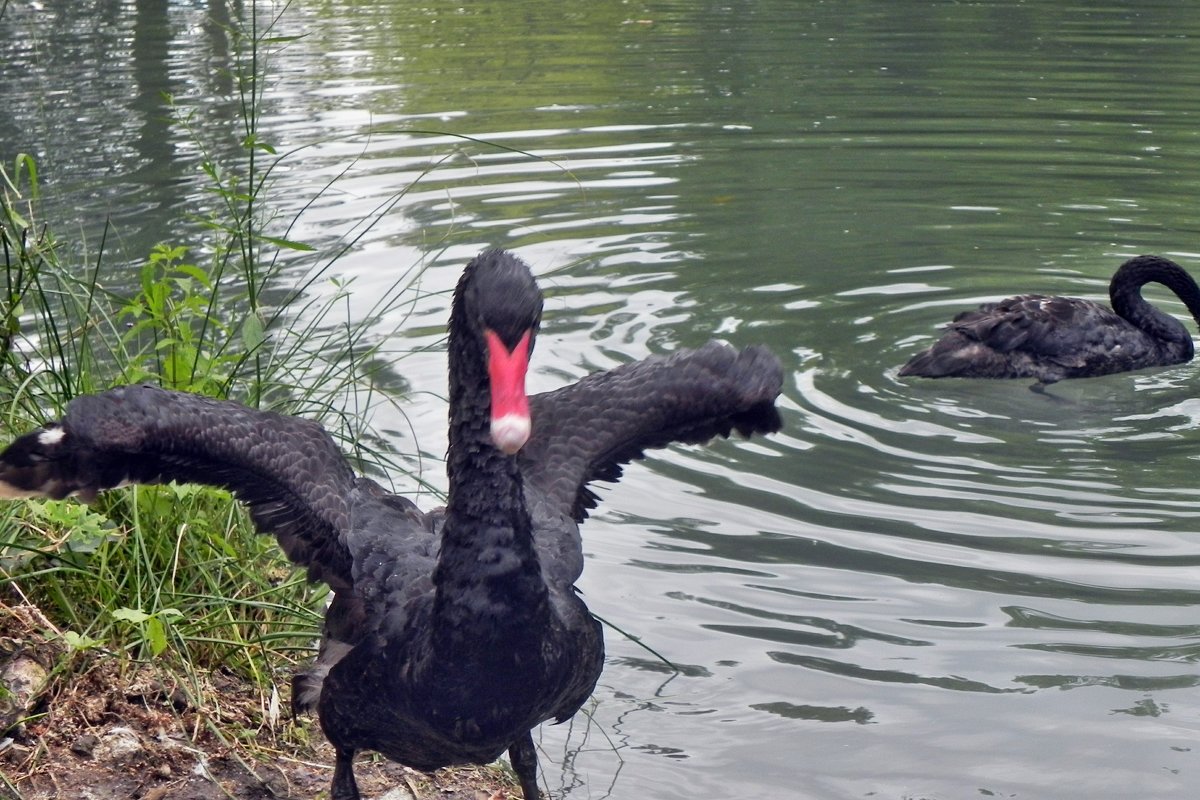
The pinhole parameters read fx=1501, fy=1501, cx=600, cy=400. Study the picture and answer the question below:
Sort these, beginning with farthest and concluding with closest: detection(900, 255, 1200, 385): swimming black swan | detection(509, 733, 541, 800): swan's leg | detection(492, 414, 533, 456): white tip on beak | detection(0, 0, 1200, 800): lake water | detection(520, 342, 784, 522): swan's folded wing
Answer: detection(900, 255, 1200, 385): swimming black swan → detection(0, 0, 1200, 800): lake water → detection(520, 342, 784, 522): swan's folded wing → detection(509, 733, 541, 800): swan's leg → detection(492, 414, 533, 456): white tip on beak

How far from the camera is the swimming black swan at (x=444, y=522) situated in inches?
127

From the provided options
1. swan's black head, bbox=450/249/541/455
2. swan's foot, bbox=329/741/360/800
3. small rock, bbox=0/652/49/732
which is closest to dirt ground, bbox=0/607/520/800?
small rock, bbox=0/652/49/732

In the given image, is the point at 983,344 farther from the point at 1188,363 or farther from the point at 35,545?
the point at 35,545

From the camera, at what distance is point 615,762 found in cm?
419

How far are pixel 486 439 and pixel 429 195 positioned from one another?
7.11 meters

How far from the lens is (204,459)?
3414 mm

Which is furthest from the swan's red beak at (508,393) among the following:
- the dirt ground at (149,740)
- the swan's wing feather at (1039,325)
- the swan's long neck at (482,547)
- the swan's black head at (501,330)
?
the swan's wing feather at (1039,325)

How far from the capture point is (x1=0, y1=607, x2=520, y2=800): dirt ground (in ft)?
12.0

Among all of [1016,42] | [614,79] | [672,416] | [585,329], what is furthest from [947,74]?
[672,416]

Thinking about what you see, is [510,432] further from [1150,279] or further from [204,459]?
[1150,279]

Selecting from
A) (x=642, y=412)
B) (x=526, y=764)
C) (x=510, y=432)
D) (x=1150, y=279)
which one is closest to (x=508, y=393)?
(x=510, y=432)

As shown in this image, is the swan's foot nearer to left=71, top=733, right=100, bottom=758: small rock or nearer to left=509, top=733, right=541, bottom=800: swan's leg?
left=509, top=733, right=541, bottom=800: swan's leg

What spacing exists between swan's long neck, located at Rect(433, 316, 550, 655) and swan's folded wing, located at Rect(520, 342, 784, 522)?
24.6 inches

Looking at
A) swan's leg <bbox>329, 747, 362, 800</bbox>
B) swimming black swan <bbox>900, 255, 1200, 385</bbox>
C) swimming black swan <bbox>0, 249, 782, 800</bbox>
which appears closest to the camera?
swimming black swan <bbox>0, 249, 782, 800</bbox>
